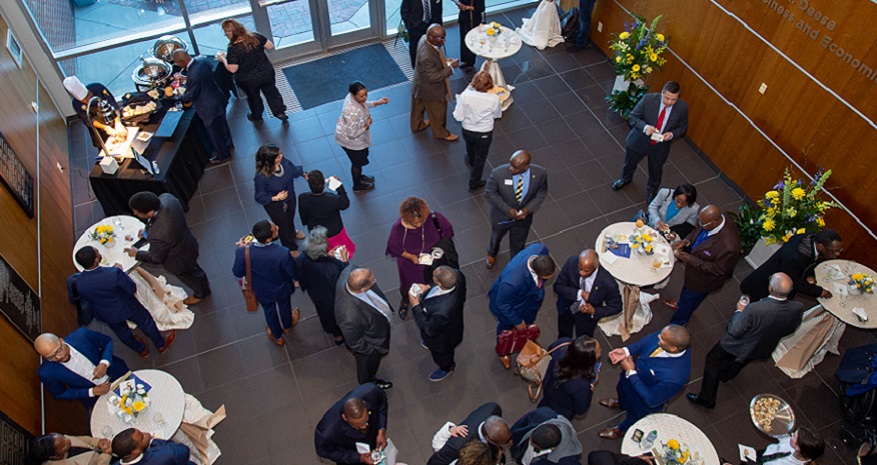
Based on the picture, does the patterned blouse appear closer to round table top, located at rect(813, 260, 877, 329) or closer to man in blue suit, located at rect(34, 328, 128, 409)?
man in blue suit, located at rect(34, 328, 128, 409)

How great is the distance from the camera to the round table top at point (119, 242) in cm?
584

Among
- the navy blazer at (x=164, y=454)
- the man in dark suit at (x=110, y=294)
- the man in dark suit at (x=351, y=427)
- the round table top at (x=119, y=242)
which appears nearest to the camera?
the man in dark suit at (x=351, y=427)

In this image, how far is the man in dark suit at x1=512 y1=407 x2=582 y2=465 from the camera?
3910 millimetres

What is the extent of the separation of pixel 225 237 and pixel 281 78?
10.4 ft

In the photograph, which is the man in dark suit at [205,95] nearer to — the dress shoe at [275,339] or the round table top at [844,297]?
the dress shoe at [275,339]

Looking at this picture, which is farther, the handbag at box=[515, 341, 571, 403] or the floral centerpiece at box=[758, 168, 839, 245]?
the floral centerpiece at box=[758, 168, 839, 245]

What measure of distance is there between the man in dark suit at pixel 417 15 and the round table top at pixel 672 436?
5.56m

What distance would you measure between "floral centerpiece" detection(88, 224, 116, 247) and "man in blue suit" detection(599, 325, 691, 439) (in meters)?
4.77

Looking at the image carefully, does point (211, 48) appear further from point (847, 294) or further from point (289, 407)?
point (847, 294)

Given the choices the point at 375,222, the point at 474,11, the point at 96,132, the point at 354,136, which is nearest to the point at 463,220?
the point at 375,222

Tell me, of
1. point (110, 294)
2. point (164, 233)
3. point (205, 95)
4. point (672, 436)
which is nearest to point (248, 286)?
point (164, 233)

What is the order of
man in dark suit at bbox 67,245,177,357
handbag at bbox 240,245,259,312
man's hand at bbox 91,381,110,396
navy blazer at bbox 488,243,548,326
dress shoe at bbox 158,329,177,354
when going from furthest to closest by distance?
dress shoe at bbox 158,329,177,354, handbag at bbox 240,245,259,312, man in dark suit at bbox 67,245,177,357, navy blazer at bbox 488,243,548,326, man's hand at bbox 91,381,110,396

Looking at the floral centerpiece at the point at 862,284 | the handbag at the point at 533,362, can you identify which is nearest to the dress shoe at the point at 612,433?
the handbag at the point at 533,362

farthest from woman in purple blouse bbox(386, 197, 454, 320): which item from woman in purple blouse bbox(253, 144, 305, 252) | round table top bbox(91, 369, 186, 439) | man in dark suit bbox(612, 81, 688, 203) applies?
man in dark suit bbox(612, 81, 688, 203)
